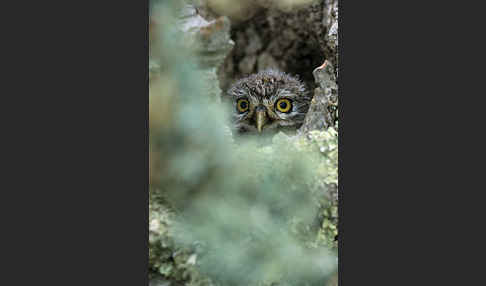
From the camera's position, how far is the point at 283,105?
517cm

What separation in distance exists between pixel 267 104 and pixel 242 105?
0.25 metres

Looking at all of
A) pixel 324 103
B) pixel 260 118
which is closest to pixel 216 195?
pixel 260 118

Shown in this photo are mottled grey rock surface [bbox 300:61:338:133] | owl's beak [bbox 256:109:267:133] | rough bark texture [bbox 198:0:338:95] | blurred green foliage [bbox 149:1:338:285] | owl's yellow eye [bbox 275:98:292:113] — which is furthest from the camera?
rough bark texture [bbox 198:0:338:95]

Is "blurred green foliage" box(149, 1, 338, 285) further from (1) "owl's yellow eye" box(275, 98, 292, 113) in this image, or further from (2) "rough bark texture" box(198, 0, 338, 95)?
(2) "rough bark texture" box(198, 0, 338, 95)

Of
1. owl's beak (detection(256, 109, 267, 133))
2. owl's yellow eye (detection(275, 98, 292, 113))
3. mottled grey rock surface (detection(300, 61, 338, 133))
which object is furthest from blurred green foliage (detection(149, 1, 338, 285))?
owl's yellow eye (detection(275, 98, 292, 113))

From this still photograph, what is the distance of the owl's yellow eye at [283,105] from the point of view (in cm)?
515

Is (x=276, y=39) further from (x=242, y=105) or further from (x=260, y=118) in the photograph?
(x=260, y=118)

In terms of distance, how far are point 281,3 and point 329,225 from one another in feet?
7.89

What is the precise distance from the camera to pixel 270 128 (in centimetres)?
507

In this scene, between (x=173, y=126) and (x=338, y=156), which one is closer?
(x=173, y=126)

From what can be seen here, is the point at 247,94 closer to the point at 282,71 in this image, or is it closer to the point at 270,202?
the point at 282,71

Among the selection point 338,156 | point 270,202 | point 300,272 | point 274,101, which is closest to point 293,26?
point 274,101

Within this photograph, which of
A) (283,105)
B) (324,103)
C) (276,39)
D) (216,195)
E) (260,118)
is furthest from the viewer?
(276,39)

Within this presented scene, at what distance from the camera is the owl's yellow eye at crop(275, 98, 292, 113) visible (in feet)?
16.9
